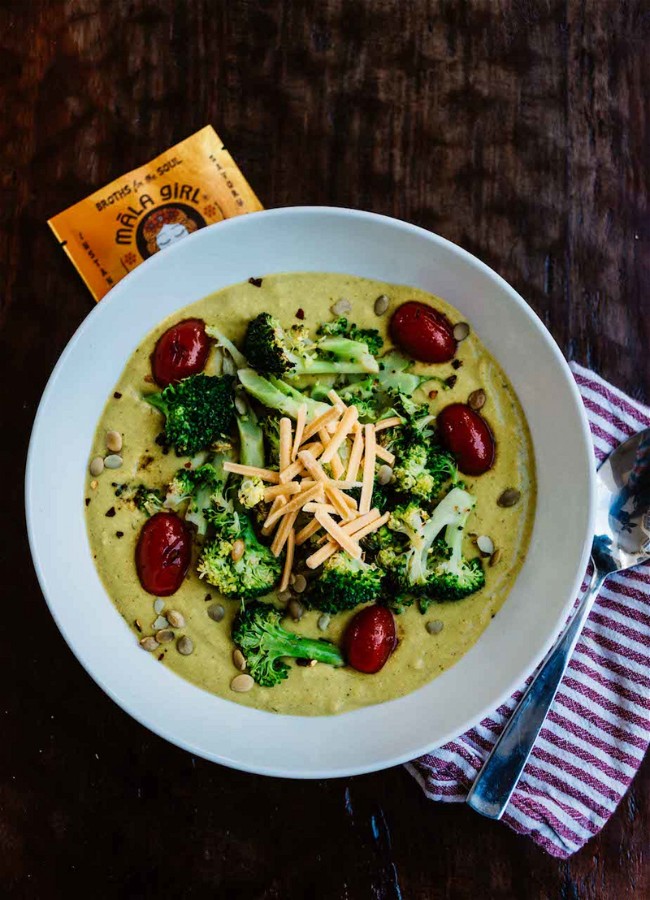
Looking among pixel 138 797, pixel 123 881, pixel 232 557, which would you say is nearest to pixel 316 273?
pixel 232 557

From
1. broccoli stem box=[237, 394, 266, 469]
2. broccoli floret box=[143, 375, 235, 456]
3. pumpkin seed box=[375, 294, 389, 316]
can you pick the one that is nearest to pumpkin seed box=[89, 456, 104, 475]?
broccoli floret box=[143, 375, 235, 456]

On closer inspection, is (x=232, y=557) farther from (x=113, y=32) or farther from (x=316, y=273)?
(x=113, y=32)

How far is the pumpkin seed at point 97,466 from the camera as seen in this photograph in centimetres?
305

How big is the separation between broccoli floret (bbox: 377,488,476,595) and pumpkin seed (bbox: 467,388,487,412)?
334mm

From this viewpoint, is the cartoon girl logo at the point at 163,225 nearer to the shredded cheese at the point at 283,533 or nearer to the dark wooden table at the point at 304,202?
the dark wooden table at the point at 304,202

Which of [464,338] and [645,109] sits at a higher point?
[645,109]

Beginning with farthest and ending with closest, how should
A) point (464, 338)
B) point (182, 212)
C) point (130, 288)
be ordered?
point (182, 212), point (464, 338), point (130, 288)

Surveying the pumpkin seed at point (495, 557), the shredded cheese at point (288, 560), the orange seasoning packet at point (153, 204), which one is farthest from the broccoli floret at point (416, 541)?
the orange seasoning packet at point (153, 204)

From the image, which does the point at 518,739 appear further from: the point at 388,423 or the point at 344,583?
the point at 388,423

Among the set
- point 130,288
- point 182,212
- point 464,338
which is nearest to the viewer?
point 130,288

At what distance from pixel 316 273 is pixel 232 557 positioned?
1.16 m

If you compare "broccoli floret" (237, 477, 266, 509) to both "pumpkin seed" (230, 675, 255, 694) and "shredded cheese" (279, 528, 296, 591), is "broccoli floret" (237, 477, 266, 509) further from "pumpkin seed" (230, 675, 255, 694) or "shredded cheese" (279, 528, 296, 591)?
"pumpkin seed" (230, 675, 255, 694)

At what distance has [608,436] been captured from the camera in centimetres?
328

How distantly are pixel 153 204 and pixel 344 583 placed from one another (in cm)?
178
